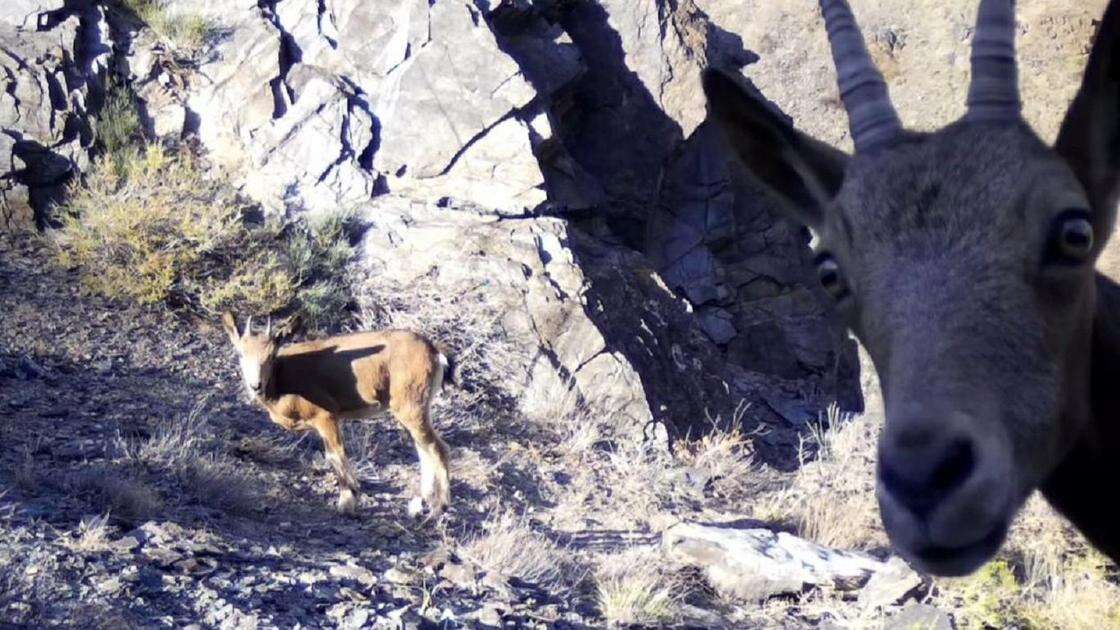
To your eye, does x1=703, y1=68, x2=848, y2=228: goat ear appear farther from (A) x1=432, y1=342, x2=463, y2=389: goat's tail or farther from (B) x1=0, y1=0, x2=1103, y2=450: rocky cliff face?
(B) x1=0, y1=0, x2=1103, y2=450: rocky cliff face

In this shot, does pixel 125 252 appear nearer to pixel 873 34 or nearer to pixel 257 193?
pixel 257 193

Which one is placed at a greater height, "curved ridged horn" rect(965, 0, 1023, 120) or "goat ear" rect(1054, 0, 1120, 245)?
"curved ridged horn" rect(965, 0, 1023, 120)

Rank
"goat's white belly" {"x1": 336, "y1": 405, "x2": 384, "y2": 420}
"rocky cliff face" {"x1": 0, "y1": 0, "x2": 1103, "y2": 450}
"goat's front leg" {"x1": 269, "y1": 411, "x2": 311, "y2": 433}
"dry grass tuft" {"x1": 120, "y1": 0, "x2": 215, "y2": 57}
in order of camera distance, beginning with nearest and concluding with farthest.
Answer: "goat's front leg" {"x1": 269, "y1": 411, "x2": 311, "y2": 433}
"goat's white belly" {"x1": 336, "y1": 405, "x2": 384, "y2": 420}
"rocky cliff face" {"x1": 0, "y1": 0, "x2": 1103, "y2": 450}
"dry grass tuft" {"x1": 120, "y1": 0, "x2": 215, "y2": 57}

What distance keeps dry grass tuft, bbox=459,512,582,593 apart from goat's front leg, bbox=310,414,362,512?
129 centimetres

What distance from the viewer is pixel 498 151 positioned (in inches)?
546

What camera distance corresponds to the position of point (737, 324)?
17.5 m

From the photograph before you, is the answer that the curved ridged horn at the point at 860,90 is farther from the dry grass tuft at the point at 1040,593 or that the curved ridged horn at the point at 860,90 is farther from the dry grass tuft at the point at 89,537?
the dry grass tuft at the point at 89,537

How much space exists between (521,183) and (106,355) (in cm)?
546

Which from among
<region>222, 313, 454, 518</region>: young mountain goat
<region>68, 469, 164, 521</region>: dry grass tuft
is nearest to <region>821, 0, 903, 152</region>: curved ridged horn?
<region>68, 469, 164, 521</region>: dry grass tuft

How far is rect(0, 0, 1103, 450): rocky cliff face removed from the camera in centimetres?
1259

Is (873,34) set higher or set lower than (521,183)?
higher

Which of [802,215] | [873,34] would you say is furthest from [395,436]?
[873,34]

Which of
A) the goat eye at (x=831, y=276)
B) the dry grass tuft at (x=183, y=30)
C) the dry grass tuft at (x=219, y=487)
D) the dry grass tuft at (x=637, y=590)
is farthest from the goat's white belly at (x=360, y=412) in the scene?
the goat eye at (x=831, y=276)

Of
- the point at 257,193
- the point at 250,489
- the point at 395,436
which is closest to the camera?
the point at 250,489
